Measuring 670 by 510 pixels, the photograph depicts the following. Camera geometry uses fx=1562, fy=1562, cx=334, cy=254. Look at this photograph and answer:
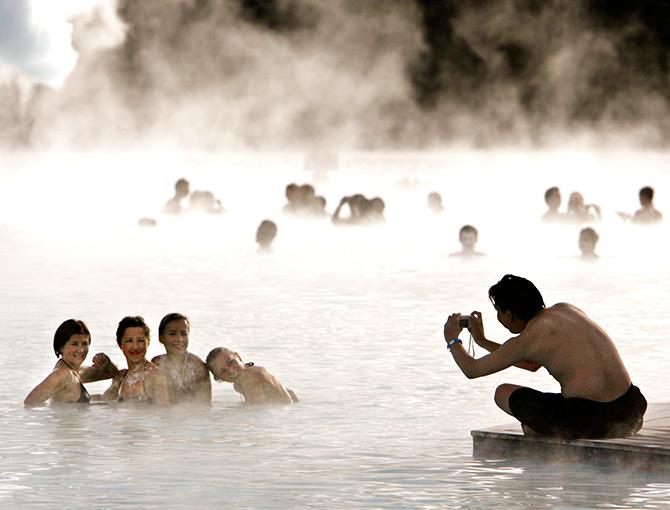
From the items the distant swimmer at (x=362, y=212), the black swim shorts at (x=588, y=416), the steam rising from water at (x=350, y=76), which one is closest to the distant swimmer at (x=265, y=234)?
the distant swimmer at (x=362, y=212)

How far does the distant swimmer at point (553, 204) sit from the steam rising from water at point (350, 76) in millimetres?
10819

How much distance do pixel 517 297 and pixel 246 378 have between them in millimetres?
2030

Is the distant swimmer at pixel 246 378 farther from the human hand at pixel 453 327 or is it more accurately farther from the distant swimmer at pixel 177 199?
the distant swimmer at pixel 177 199

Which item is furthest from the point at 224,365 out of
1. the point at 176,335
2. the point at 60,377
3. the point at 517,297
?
the point at 517,297

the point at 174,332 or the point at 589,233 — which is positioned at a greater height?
the point at 589,233

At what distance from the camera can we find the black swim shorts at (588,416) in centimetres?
571

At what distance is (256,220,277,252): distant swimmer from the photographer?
16.7 m

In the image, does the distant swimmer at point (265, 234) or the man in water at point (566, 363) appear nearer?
the man in water at point (566, 363)

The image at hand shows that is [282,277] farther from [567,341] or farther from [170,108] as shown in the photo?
[170,108]

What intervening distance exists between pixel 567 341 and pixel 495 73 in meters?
24.0

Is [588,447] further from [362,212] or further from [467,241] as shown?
[362,212]

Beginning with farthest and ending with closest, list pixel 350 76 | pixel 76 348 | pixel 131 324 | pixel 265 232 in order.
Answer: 1. pixel 350 76
2. pixel 265 232
3. pixel 76 348
4. pixel 131 324

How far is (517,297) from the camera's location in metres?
5.73

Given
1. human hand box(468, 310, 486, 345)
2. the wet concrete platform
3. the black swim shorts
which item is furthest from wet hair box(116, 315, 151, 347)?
the black swim shorts
